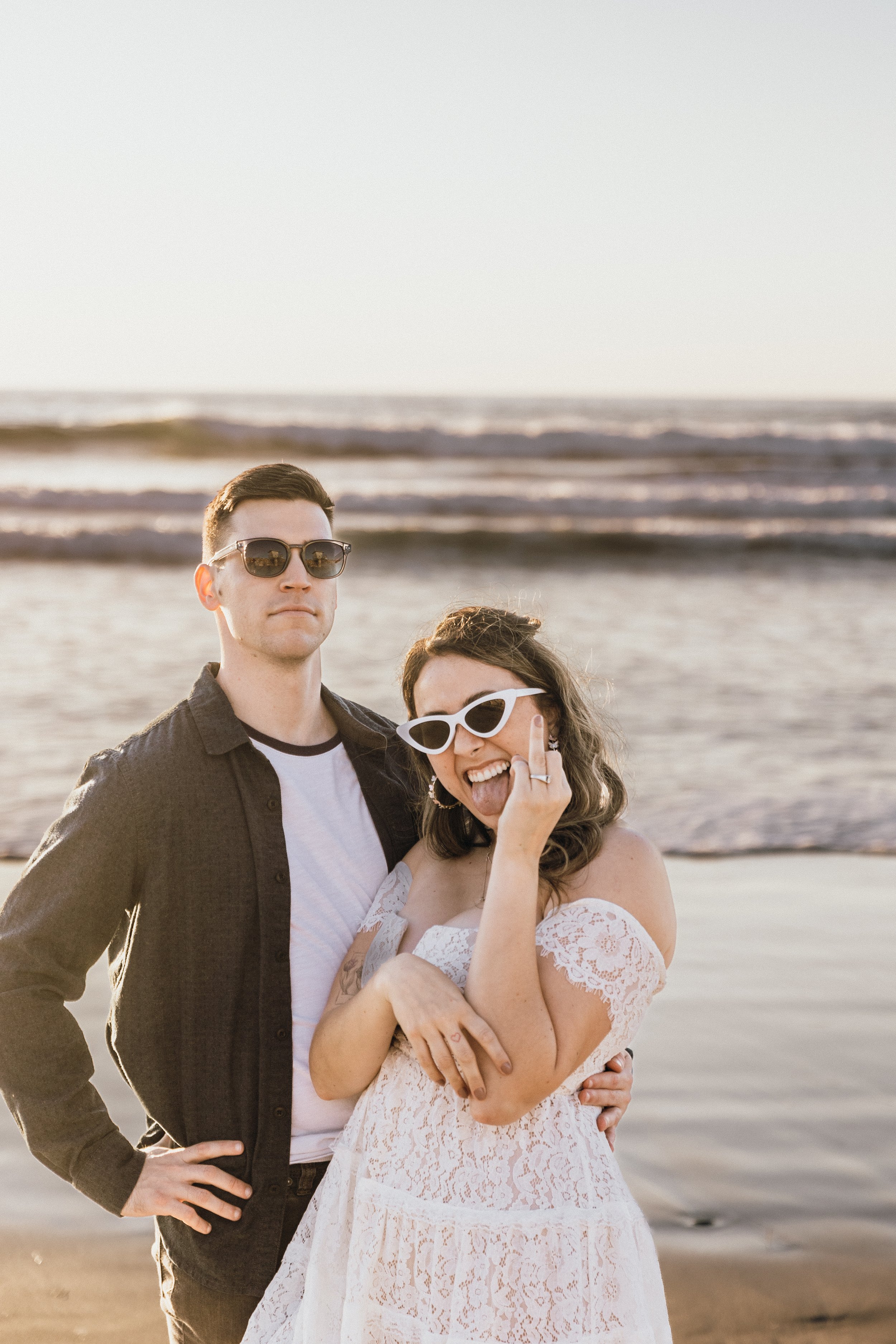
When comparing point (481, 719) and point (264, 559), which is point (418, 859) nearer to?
point (481, 719)

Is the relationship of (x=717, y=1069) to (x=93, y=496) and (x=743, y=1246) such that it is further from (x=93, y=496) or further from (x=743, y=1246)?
(x=93, y=496)

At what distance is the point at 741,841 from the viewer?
6.30 m

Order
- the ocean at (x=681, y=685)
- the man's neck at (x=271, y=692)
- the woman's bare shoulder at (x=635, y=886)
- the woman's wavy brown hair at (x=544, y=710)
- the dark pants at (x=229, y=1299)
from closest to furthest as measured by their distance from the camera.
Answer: the woman's bare shoulder at (x=635, y=886) < the woman's wavy brown hair at (x=544, y=710) < the dark pants at (x=229, y=1299) < the man's neck at (x=271, y=692) < the ocean at (x=681, y=685)

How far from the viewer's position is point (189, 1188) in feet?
7.76

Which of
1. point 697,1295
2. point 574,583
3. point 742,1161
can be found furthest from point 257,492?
point 574,583

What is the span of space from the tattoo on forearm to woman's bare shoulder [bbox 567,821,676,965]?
0.48 metres

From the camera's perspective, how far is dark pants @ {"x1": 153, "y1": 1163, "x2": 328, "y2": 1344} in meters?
2.42

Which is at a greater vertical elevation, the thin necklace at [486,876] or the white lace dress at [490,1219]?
Answer: the thin necklace at [486,876]

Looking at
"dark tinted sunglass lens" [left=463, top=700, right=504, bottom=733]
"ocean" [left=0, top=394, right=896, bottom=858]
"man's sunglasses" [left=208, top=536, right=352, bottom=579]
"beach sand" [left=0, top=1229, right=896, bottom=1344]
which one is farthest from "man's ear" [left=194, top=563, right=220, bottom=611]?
"beach sand" [left=0, top=1229, right=896, bottom=1344]

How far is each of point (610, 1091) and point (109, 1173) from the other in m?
0.98

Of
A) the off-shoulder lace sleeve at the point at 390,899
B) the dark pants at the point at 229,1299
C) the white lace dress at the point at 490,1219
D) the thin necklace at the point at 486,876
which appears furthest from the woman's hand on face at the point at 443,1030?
the dark pants at the point at 229,1299

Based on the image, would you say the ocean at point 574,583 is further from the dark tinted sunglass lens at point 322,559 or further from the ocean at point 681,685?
the dark tinted sunglass lens at point 322,559

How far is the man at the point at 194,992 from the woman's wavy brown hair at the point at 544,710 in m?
0.28

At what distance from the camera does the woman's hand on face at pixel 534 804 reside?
2049 millimetres
